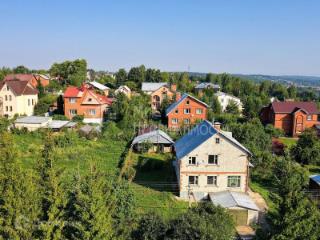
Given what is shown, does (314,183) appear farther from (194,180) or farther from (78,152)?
(78,152)

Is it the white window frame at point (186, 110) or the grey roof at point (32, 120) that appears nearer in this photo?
the grey roof at point (32, 120)

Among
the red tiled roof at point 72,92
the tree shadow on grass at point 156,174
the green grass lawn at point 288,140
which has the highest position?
the red tiled roof at point 72,92

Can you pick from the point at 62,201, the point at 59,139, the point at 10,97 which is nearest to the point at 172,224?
the point at 62,201

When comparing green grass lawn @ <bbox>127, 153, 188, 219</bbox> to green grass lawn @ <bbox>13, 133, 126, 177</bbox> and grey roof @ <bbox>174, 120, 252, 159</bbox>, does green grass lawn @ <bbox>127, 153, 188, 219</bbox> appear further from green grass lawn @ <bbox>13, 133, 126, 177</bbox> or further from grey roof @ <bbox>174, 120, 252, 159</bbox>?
grey roof @ <bbox>174, 120, 252, 159</bbox>

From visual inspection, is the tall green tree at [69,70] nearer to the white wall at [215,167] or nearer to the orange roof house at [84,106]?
the orange roof house at [84,106]

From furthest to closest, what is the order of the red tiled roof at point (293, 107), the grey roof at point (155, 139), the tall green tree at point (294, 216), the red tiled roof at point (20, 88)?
the red tiled roof at point (20, 88), the red tiled roof at point (293, 107), the grey roof at point (155, 139), the tall green tree at point (294, 216)

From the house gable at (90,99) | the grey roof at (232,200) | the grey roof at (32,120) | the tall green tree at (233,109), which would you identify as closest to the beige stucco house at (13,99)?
the grey roof at (32,120)

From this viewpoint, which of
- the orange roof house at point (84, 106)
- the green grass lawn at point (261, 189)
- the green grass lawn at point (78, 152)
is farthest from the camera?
the orange roof house at point (84, 106)

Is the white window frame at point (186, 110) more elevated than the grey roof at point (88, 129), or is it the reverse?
the white window frame at point (186, 110)
